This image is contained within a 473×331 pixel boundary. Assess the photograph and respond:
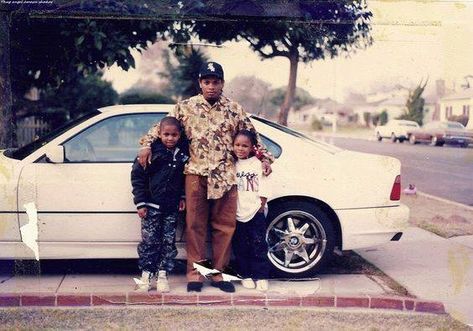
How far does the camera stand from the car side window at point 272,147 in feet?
17.1

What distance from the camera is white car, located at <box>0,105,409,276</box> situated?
192 inches

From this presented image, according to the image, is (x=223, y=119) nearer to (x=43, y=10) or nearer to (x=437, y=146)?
(x=43, y=10)

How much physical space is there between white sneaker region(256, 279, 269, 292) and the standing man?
0.22 m

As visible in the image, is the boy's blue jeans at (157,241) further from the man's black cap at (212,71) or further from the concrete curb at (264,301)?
the man's black cap at (212,71)

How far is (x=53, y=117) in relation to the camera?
1454cm

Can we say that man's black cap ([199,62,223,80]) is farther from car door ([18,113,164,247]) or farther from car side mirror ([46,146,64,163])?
car side mirror ([46,146,64,163])

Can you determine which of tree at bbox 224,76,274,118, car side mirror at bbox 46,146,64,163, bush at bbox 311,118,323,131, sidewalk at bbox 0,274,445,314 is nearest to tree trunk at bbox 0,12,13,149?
car side mirror at bbox 46,146,64,163

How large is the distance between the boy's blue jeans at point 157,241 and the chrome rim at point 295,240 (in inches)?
35.9

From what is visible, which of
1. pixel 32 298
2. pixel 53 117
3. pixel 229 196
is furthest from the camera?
pixel 53 117

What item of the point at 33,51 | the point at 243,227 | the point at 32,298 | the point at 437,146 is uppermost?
the point at 33,51

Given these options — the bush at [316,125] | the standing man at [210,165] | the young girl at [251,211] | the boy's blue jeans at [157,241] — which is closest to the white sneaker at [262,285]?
the young girl at [251,211]

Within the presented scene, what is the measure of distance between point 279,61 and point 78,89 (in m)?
10.9

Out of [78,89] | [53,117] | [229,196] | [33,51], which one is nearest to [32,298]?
[229,196]

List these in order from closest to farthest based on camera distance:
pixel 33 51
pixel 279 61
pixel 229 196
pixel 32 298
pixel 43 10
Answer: pixel 32 298 → pixel 229 196 → pixel 43 10 → pixel 33 51 → pixel 279 61
